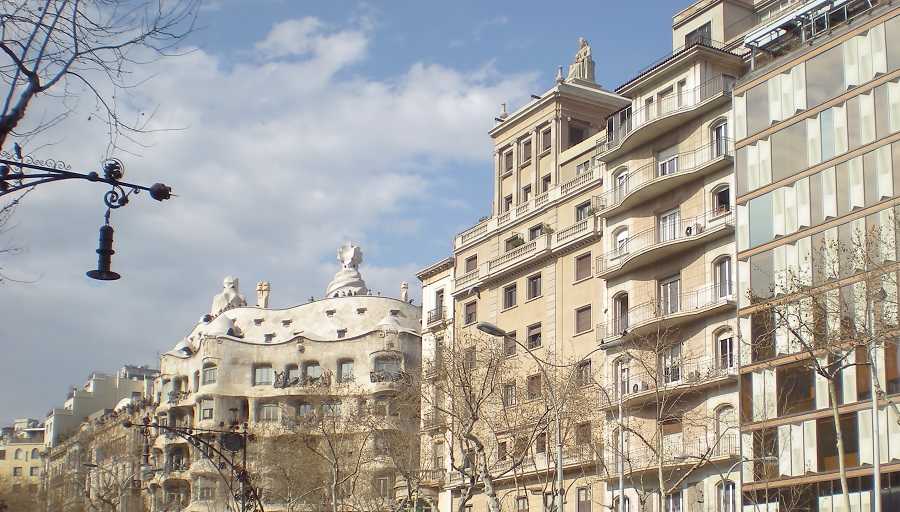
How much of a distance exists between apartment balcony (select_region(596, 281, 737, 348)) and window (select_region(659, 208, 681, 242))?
232cm

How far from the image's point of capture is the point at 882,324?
106 ft

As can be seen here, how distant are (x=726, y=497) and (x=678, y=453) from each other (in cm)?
236

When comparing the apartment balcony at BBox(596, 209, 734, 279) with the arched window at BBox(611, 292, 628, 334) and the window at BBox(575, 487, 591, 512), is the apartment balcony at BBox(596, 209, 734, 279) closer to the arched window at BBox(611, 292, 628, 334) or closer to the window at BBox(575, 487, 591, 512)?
the arched window at BBox(611, 292, 628, 334)

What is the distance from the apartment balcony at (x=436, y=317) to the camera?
64188mm

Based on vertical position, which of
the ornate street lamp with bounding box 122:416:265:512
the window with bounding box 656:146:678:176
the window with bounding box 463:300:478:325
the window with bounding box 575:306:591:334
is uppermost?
the window with bounding box 656:146:678:176

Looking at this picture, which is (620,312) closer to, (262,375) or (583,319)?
(583,319)

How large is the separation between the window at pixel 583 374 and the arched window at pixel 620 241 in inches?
176

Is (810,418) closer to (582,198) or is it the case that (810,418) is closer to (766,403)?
(766,403)

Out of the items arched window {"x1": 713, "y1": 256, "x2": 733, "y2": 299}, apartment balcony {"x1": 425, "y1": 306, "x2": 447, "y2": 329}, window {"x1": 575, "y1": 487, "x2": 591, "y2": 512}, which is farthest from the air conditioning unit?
apartment balcony {"x1": 425, "y1": 306, "x2": 447, "y2": 329}

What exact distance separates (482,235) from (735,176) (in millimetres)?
18606

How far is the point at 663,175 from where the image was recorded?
49719 mm

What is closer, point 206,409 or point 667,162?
point 667,162


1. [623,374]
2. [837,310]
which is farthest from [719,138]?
[837,310]

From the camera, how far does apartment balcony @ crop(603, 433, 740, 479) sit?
44.3 meters
